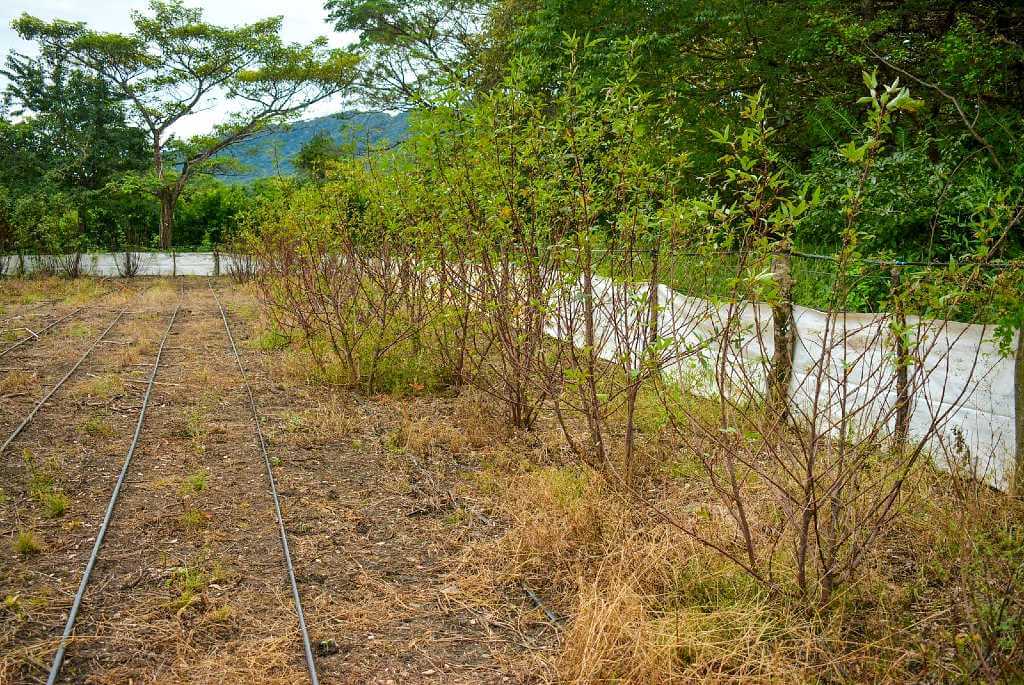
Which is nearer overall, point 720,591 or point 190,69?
point 720,591

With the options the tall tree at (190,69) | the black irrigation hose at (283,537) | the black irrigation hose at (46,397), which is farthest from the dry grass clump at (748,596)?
the tall tree at (190,69)

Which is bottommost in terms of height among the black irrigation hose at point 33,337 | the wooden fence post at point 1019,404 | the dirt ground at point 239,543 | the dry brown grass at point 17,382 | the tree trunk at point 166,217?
the dirt ground at point 239,543

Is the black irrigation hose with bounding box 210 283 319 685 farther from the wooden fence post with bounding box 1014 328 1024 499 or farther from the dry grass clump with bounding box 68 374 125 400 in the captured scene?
the wooden fence post with bounding box 1014 328 1024 499

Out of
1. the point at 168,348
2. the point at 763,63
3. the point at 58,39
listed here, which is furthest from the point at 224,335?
the point at 58,39

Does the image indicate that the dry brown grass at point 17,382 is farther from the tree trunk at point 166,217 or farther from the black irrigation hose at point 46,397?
the tree trunk at point 166,217

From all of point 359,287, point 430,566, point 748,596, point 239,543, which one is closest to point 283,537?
point 239,543

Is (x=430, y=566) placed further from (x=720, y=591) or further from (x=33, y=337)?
(x=33, y=337)

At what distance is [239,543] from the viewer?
452 centimetres

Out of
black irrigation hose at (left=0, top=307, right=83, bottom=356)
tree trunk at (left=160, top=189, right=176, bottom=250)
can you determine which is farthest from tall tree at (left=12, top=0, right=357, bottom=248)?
black irrigation hose at (left=0, top=307, right=83, bottom=356)

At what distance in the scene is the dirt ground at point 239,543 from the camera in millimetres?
3359

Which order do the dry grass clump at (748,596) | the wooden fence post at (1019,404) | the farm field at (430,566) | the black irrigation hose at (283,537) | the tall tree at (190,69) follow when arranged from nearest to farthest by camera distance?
the dry grass clump at (748,596) < the farm field at (430,566) < the black irrigation hose at (283,537) < the wooden fence post at (1019,404) < the tall tree at (190,69)

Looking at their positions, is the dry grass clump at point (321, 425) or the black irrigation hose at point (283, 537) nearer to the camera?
the black irrigation hose at point (283, 537)

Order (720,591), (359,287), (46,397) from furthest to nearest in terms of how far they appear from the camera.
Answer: (359,287), (46,397), (720,591)

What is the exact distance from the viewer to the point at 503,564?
4.15 metres
